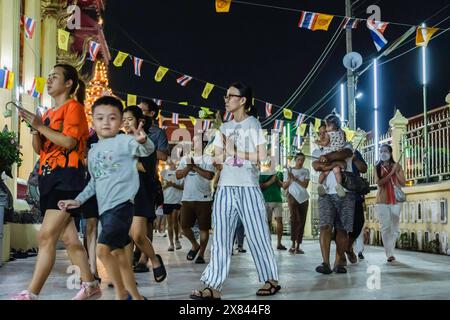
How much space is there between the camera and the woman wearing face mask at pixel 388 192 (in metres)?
9.90

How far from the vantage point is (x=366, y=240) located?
49.2 ft

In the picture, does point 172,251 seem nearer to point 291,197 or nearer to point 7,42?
point 291,197

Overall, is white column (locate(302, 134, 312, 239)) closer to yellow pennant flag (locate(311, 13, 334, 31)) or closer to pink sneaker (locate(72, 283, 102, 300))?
yellow pennant flag (locate(311, 13, 334, 31))

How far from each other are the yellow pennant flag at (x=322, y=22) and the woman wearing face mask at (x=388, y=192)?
3263mm

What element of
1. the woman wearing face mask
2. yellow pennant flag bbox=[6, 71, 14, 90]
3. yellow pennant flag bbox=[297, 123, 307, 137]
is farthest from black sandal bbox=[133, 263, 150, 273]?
yellow pennant flag bbox=[297, 123, 307, 137]

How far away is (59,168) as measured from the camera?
454cm

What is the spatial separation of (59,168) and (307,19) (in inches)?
338

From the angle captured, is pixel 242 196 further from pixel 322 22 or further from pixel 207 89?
pixel 207 89

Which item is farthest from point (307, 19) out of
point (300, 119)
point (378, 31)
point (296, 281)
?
point (300, 119)

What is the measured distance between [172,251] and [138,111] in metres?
6.10

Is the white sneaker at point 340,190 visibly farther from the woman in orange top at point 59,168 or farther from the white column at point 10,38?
the white column at point 10,38

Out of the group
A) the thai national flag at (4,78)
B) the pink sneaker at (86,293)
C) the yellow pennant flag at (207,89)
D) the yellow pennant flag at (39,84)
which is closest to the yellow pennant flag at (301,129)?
the yellow pennant flag at (207,89)

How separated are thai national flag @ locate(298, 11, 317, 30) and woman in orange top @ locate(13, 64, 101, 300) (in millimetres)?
7985

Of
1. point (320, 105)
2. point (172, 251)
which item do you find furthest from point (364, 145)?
point (320, 105)
